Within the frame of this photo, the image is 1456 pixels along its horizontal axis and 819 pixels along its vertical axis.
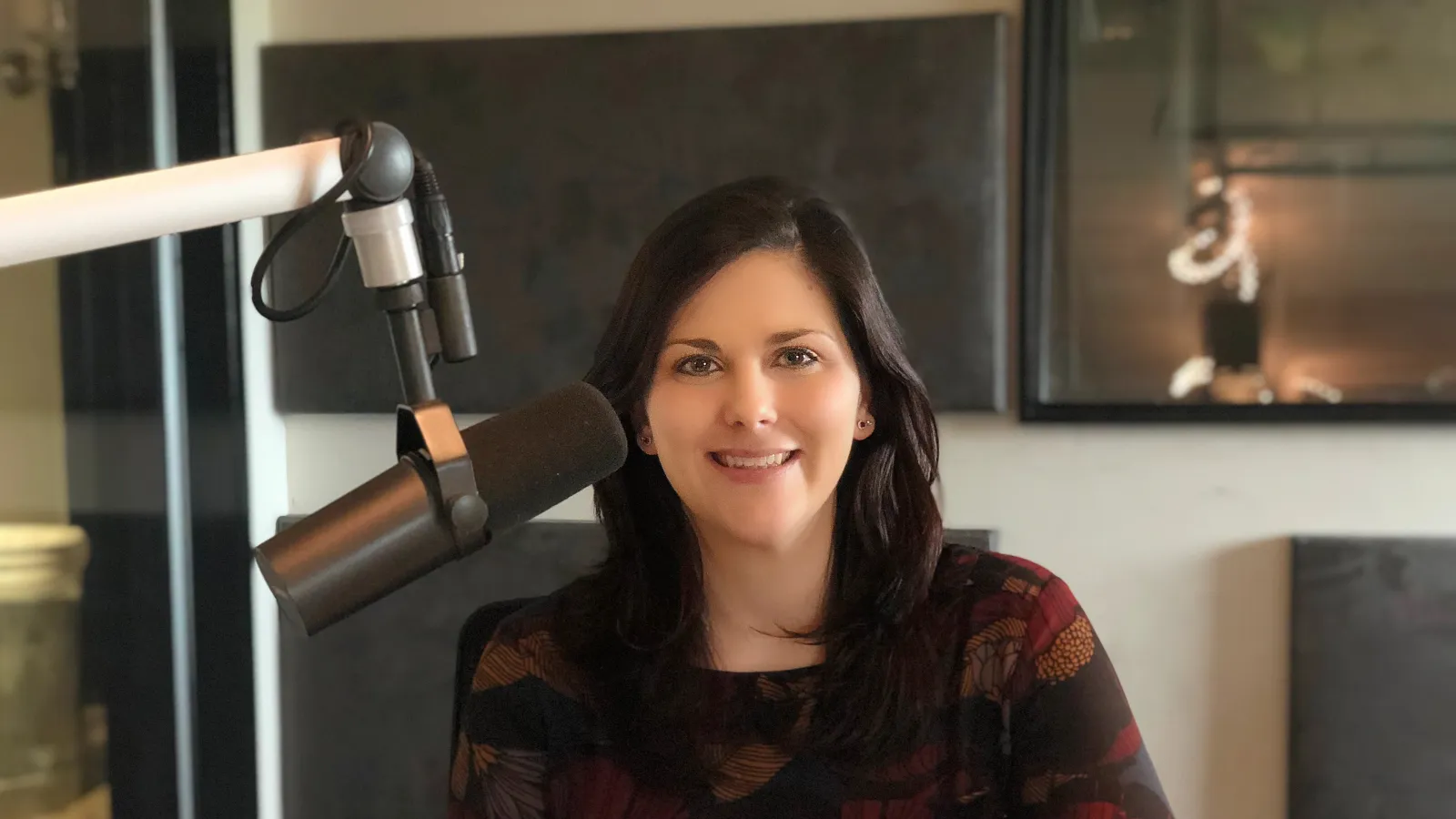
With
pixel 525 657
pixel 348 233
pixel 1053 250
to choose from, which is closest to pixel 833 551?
pixel 525 657

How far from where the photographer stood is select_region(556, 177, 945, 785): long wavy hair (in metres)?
1.01

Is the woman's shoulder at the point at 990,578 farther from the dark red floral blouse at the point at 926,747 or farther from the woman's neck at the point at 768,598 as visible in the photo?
the woman's neck at the point at 768,598

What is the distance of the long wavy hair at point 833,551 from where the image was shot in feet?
3.32

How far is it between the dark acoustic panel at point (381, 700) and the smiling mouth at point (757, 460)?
0.62 metres

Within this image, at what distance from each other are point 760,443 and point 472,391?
25.8 inches

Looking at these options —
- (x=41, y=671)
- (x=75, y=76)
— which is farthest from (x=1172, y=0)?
(x=41, y=671)

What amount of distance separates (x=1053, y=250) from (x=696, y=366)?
0.62m

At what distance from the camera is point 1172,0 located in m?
1.38

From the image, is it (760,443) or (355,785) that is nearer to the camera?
(760,443)

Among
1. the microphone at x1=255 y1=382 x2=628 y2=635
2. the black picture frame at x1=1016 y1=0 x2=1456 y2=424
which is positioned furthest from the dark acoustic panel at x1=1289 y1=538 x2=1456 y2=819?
the microphone at x1=255 y1=382 x2=628 y2=635

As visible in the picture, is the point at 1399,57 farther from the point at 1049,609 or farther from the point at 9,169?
the point at 9,169

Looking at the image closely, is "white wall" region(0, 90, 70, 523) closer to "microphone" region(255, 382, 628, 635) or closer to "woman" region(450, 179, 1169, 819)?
"woman" region(450, 179, 1169, 819)

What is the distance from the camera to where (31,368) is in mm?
1434

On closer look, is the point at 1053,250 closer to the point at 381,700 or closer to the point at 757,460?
the point at 757,460
